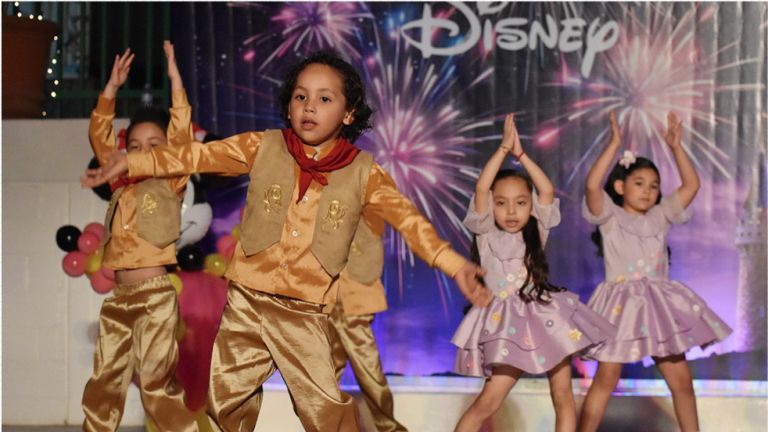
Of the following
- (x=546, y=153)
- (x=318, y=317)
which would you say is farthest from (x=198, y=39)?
(x=318, y=317)

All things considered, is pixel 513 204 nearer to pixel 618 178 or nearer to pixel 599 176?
pixel 599 176

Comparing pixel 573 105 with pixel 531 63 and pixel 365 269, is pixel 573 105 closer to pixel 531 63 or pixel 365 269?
pixel 531 63

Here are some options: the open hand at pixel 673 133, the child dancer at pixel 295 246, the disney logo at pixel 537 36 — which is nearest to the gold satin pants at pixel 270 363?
the child dancer at pixel 295 246

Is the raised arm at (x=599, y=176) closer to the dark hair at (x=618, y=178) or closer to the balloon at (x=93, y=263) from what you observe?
the dark hair at (x=618, y=178)

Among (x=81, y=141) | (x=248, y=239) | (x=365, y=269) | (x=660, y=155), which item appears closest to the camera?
(x=248, y=239)

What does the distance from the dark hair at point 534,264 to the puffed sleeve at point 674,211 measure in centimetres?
80

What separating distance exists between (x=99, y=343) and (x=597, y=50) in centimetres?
318

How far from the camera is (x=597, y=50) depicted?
446 centimetres

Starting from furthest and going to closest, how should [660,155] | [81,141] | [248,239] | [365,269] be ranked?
[660,155] < [81,141] < [365,269] < [248,239]

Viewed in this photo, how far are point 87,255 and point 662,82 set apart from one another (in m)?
3.39

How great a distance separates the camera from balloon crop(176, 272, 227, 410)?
12.5 feet

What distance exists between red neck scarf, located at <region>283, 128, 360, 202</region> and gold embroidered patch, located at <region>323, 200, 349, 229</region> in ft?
0.26

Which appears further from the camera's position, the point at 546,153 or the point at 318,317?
the point at 546,153

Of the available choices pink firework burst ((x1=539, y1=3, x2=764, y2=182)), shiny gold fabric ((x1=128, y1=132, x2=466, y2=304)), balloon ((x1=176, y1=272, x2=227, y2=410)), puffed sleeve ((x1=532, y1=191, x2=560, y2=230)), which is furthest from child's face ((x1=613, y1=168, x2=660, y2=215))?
balloon ((x1=176, y1=272, x2=227, y2=410))
